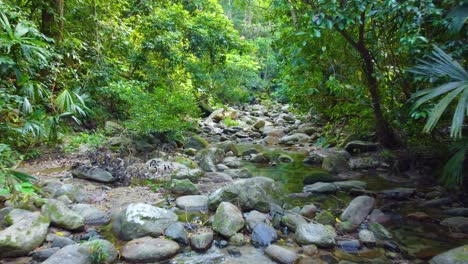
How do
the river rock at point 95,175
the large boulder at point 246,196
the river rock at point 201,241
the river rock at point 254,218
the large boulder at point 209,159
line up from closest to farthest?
the river rock at point 201,241
the river rock at point 254,218
the large boulder at point 246,196
the river rock at point 95,175
the large boulder at point 209,159

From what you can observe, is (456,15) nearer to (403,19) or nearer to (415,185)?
(403,19)

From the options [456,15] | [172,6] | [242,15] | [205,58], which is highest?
[242,15]

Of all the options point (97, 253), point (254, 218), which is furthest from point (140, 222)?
point (254, 218)

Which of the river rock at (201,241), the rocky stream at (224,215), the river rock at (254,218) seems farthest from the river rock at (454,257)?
the river rock at (201,241)

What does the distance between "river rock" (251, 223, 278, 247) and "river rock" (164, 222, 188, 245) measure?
0.69m

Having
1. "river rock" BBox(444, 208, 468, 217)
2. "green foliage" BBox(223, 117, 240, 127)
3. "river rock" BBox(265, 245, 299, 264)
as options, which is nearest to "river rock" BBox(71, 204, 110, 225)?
"river rock" BBox(265, 245, 299, 264)

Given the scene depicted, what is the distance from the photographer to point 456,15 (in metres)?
3.03

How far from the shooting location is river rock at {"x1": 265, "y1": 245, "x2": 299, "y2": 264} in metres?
2.93

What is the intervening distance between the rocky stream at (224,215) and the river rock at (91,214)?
1cm

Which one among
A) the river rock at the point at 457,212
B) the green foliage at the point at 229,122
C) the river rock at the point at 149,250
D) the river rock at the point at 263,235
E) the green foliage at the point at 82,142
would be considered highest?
the green foliage at the point at 229,122

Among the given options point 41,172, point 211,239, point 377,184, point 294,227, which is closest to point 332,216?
point 294,227

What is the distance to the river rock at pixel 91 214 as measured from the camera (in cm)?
358

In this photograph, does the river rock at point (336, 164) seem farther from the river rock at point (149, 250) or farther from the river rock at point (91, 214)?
the river rock at point (91, 214)

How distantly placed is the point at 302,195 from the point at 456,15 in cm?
293
